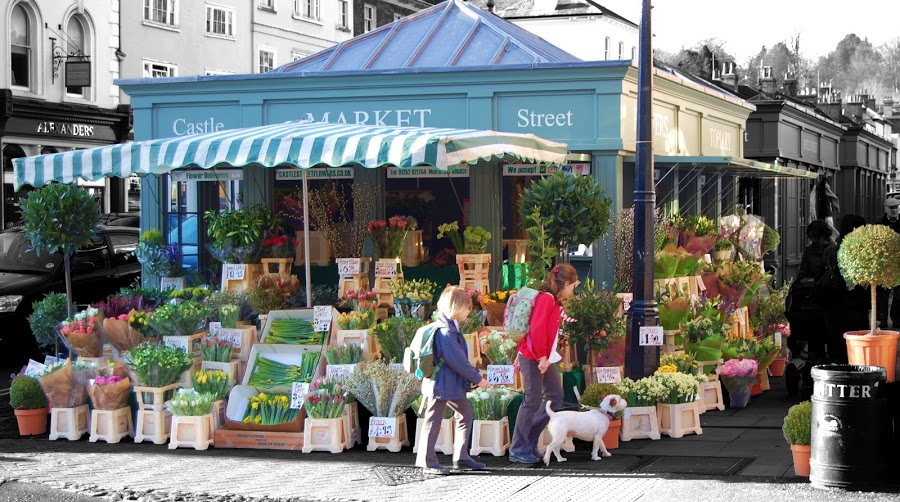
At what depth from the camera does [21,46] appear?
3027 cm

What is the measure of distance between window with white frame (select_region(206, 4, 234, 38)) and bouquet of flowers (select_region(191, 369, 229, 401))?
91.9ft

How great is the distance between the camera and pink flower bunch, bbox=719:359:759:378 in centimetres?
1221

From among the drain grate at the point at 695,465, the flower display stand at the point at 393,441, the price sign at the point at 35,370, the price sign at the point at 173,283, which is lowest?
the drain grate at the point at 695,465

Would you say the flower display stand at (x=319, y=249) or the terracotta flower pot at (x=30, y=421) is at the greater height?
the flower display stand at (x=319, y=249)

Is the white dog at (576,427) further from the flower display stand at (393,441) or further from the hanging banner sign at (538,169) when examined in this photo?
the hanging banner sign at (538,169)

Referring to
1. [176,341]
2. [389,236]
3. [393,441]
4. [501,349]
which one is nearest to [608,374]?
[501,349]

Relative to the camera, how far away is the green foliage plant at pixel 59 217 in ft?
42.2

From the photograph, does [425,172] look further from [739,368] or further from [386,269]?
[739,368]

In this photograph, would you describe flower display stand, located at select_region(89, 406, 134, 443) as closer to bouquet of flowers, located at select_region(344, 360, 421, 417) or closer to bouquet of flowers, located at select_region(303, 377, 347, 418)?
bouquet of flowers, located at select_region(303, 377, 347, 418)

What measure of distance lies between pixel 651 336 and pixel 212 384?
3.89 metres

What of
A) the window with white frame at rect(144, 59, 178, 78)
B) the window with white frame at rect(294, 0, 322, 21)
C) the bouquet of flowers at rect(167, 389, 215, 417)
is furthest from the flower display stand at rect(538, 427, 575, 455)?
the window with white frame at rect(294, 0, 322, 21)

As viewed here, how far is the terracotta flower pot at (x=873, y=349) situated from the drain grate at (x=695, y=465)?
4.61 ft

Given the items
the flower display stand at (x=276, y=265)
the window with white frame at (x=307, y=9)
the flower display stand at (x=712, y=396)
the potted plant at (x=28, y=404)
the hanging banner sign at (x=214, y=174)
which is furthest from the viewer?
the window with white frame at (x=307, y=9)

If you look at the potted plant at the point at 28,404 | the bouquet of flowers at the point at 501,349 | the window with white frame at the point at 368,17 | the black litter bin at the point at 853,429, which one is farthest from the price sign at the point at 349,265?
the window with white frame at the point at 368,17
